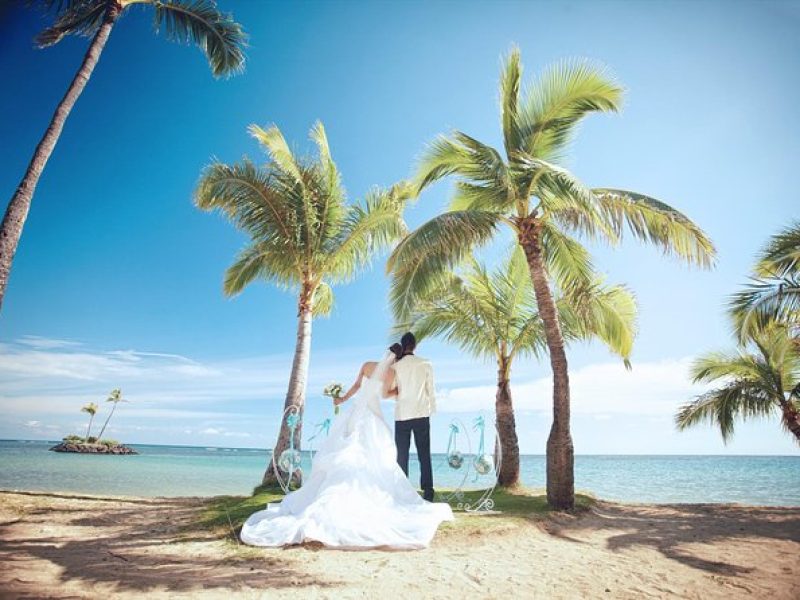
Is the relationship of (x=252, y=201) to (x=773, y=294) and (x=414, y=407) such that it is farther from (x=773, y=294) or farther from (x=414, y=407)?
(x=773, y=294)

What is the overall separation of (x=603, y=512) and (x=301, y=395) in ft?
24.2

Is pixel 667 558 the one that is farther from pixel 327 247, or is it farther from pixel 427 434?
pixel 327 247

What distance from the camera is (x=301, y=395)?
1047cm

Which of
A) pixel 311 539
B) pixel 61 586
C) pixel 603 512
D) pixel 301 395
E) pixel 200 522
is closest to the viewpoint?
pixel 61 586

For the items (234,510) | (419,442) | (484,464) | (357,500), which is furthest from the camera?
(484,464)

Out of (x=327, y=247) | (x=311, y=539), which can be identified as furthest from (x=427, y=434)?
(x=327, y=247)

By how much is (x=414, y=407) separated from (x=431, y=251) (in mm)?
3370

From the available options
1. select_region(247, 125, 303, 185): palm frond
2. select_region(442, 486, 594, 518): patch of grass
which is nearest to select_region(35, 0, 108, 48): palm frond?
select_region(247, 125, 303, 185): palm frond

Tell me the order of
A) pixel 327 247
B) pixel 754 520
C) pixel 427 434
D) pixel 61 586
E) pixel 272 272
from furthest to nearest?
pixel 272 272 < pixel 327 247 < pixel 754 520 < pixel 427 434 < pixel 61 586


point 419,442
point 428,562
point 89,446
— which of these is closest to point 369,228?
point 419,442

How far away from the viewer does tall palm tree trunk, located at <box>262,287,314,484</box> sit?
10.1 m

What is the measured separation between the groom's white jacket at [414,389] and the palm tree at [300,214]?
3.90 m

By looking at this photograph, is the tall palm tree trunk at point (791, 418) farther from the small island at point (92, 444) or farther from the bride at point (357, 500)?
the small island at point (92, 444)

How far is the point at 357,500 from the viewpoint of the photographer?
5.55 m
